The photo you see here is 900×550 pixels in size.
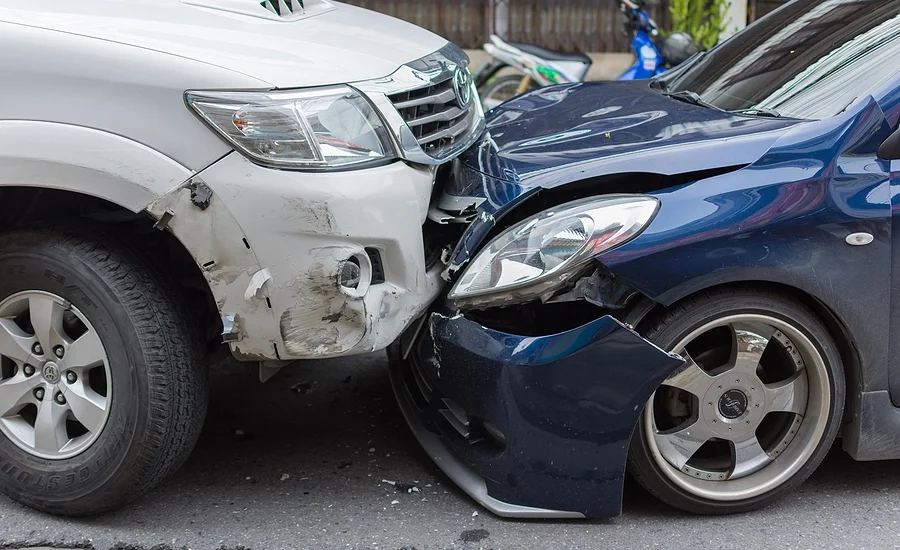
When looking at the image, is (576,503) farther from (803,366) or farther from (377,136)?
(377,136)

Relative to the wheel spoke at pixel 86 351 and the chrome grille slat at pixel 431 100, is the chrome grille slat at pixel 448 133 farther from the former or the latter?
the wheel spoke at pixel 86 351

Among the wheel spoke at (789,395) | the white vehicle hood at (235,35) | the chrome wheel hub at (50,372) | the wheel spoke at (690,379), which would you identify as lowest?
the wheel spoke at (789,395)

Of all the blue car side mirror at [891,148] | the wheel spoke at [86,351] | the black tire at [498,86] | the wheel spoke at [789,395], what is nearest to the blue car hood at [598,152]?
the blue car side mirror at [891,148]

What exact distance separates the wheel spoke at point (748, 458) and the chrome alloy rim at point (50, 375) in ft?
6.28

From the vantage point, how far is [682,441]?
8.74ft

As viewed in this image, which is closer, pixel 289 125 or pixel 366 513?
pixel 289 125

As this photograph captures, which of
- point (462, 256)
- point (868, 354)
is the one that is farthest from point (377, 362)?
point (868, 354)

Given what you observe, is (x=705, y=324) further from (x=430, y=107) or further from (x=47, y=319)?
(x=47, y=319)

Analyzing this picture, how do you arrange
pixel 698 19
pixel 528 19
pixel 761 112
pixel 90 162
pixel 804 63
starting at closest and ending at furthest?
1. pixel 90 162
2. pixel 761 112
3. pixel 804 63
4. pixel 698 19
5. pixel 528 19

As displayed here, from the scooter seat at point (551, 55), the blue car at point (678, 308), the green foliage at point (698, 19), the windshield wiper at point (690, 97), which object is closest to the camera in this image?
the blue car at point (678, 308)

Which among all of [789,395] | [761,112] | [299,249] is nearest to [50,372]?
[299,249]

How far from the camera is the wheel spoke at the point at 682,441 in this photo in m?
2.65

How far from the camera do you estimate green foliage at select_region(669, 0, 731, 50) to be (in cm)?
848

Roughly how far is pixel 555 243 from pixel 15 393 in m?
1.72
